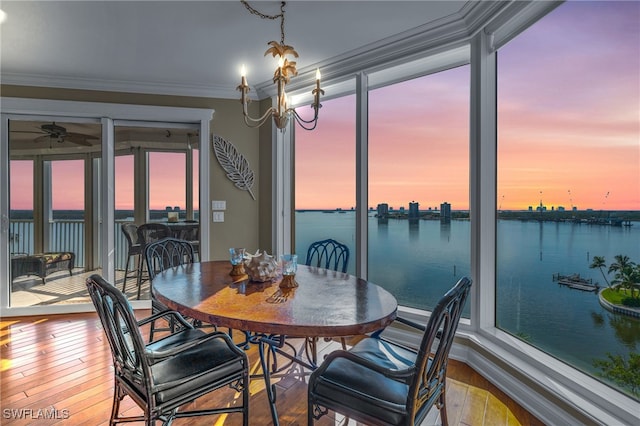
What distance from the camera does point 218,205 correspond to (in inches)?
163

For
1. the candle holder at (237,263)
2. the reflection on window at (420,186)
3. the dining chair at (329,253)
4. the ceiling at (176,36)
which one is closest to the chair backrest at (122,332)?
the candle holder at (237,263)

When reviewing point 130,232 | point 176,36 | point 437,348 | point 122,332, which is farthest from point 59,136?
point 437,348

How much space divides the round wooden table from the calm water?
46.3 inches

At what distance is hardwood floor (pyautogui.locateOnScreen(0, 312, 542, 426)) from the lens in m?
1.99

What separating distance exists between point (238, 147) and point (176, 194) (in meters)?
0.94

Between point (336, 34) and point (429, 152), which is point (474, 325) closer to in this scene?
point (429, 152)

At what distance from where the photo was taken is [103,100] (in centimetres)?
390

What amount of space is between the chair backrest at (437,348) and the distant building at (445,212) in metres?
1.66

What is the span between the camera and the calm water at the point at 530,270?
1.88m

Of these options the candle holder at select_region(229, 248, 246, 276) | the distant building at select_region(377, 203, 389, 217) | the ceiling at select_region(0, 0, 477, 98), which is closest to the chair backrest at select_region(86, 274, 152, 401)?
the candle holder at select_region(229, 248, 246, 276)

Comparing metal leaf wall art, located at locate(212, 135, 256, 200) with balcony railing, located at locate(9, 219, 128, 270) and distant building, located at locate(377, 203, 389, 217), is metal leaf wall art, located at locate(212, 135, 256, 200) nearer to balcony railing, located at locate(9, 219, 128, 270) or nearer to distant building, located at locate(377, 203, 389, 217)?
balcony railing, located at locate(9, 219, 128, 270)

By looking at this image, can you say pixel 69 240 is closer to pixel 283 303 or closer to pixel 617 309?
pixel 283 303

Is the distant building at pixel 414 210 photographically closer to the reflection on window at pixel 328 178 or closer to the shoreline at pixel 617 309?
the reflection on window at pixel 328 178

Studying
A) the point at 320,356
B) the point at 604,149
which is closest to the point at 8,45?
the point at 320,356
